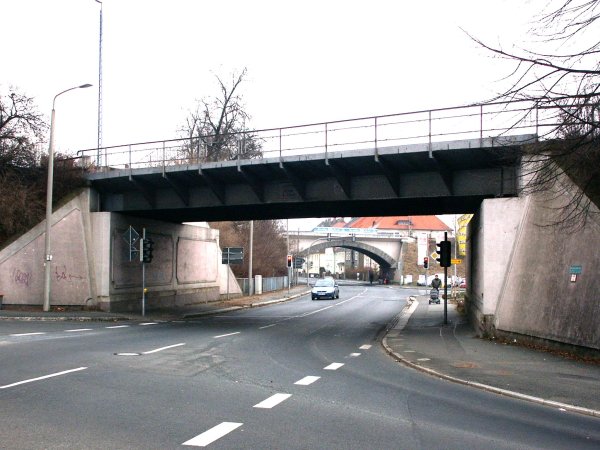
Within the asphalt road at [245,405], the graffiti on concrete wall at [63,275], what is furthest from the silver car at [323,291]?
the asphalt road at [245,405]

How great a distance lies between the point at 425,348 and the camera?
16125mm

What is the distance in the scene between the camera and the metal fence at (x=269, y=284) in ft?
170

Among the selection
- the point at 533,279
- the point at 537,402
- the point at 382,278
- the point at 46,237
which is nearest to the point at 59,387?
the point at 537,402

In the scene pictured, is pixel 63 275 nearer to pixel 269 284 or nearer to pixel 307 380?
pixel 307 380

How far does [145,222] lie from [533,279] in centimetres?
2041

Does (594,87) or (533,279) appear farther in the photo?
(533,279)

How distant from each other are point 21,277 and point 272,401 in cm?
2170

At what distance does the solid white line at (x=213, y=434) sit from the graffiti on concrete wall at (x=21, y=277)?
74.4ft

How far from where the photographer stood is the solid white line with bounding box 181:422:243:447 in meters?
6.32

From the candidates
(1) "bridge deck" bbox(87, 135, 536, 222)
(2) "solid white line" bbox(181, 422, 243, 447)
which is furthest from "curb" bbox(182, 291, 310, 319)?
(2) "solid white line" bbox(181, 422, 243, 447)

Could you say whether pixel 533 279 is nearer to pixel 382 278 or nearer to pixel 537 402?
pixel 537 402

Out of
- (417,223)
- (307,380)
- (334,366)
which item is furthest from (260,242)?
(417,223)

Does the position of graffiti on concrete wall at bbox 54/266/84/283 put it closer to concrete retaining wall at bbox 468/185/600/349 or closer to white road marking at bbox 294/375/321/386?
concrete retaining wall at bbox 468/185/600/349

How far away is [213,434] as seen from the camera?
6.68 metres
